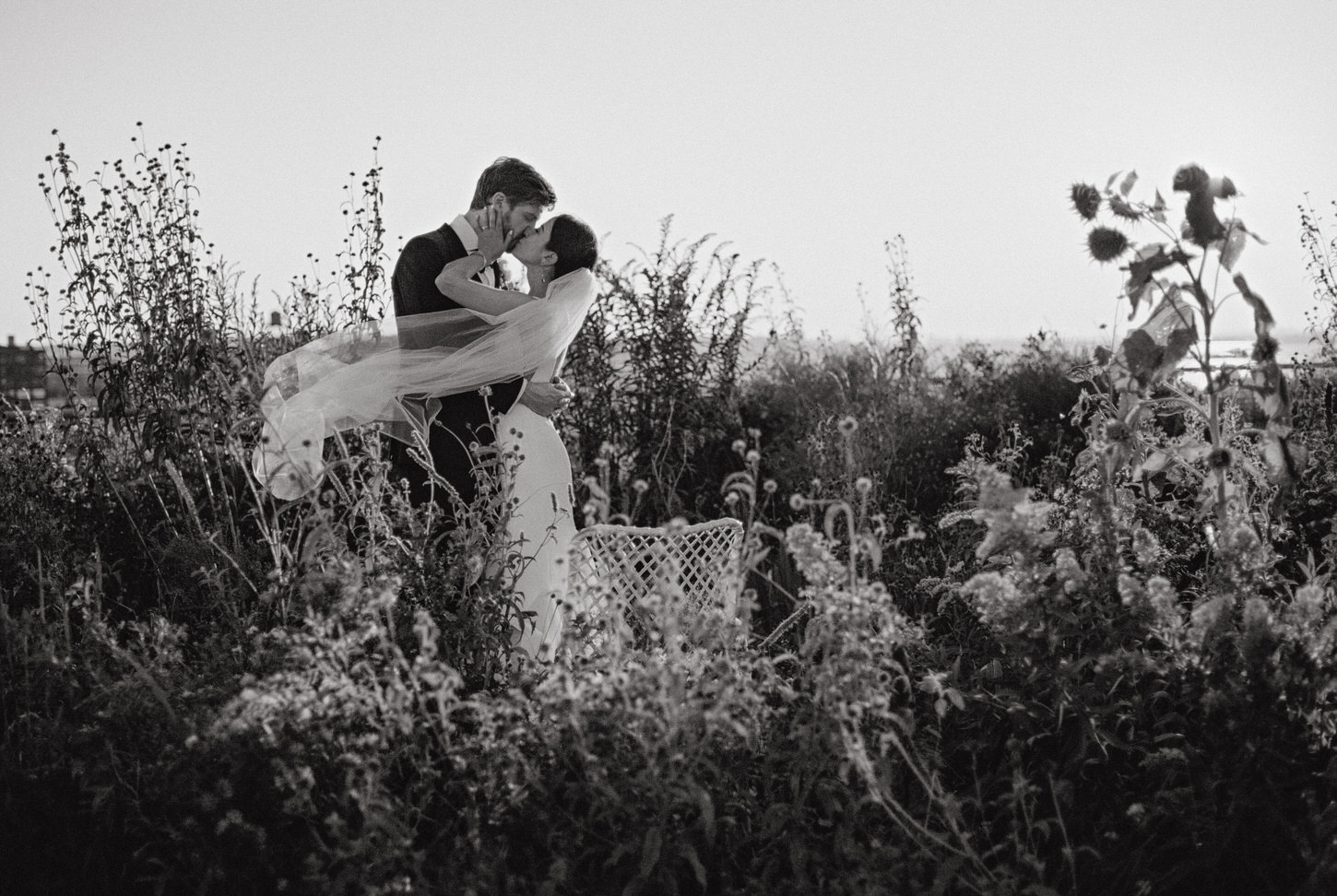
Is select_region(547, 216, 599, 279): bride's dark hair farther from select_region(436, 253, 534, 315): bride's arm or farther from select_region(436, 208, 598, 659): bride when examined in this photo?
select_region(436, 253, 534, 315): bride's arm

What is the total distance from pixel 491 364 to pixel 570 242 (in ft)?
1.86

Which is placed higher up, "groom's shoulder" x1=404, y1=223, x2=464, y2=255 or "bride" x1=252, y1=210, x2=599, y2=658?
"groom's shoulder" x1=404, y1=223, x2=464, y2=255

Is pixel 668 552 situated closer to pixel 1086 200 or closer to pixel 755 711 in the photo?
pixel 755 711

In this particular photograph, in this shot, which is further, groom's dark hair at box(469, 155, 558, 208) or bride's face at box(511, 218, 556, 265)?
bride's face at box(511, 218, 556, 265)

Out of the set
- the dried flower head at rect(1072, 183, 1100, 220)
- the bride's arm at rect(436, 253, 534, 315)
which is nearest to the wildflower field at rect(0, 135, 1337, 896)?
the dried flower head at rect(1072, 183, 1100, 220)

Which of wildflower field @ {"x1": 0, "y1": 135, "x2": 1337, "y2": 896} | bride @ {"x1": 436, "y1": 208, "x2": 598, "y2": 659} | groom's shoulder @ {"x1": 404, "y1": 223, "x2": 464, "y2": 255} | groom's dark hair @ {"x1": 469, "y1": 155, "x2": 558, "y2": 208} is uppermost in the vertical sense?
groom's dark hair @ {"x1": 469, "y1": 155, "x2": 558, "y2": 208}

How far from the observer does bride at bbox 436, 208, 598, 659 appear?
3879 mm

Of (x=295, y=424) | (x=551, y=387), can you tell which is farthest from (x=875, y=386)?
(x=295, y=424)

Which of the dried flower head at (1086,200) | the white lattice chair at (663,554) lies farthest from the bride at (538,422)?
the dried flower head at (1086,200)

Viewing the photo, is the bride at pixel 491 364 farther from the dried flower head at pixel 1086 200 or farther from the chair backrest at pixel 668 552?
the dried flower head at pixel 1086 200

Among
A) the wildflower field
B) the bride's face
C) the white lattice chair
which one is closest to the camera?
the wildflower field

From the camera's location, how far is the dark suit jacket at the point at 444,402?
397 centimetres

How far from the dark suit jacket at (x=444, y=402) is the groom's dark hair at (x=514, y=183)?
0.21 m

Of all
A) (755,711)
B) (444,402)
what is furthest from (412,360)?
(755,711)
